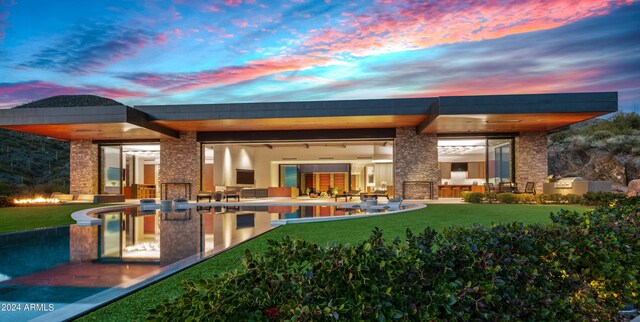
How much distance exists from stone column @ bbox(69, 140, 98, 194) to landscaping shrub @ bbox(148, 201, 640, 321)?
24.7m

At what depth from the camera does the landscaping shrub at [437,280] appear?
5.56ft

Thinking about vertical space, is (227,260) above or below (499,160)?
below

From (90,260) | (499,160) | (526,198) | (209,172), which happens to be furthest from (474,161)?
(90,260)

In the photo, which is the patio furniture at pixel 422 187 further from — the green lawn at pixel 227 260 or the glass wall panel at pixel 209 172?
the glass wall panel at pixel 209 172

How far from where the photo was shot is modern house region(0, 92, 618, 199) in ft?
57.5

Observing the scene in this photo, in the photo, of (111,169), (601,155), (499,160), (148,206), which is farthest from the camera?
(601,155)

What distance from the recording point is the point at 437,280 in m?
2.11

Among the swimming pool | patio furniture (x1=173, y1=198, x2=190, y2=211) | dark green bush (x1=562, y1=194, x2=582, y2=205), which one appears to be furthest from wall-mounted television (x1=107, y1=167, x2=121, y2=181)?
dark green bush (x1=562, y1=194, x2=582, y2=205)

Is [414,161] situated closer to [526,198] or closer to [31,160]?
[526,198]

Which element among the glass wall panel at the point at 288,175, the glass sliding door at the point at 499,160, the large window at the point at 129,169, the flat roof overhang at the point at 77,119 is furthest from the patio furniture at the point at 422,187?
the large window at the point at 129,169

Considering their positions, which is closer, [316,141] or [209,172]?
[316,141]

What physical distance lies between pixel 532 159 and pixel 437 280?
21531mm

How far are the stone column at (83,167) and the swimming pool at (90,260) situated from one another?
14.5 m

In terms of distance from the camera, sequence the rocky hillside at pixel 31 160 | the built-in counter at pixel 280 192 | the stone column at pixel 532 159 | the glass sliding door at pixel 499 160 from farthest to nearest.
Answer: the rocky hillside at pixel 31 160 → the built-in counter at pixel 280 192 → the glass sliding door at pixel 499 160 → the stone column at pixel 532 159
